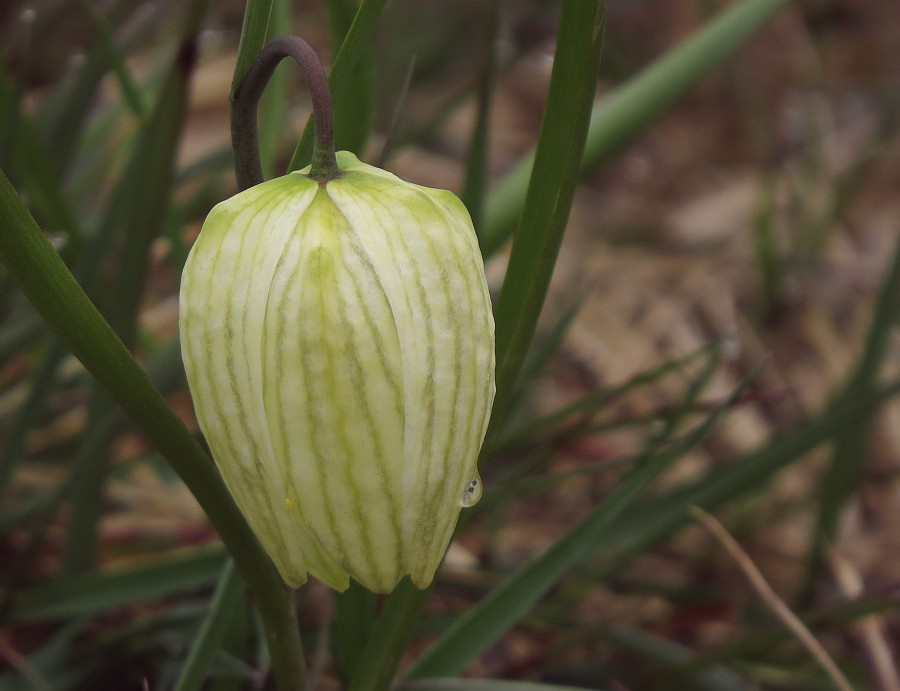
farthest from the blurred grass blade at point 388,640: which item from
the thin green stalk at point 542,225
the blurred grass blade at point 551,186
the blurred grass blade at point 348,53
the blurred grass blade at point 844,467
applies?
the blurred grass blade at point 844,467

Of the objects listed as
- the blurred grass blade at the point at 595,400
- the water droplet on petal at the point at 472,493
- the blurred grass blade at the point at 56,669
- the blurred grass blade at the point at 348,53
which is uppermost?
the blurred grass blade at the point at 348,53

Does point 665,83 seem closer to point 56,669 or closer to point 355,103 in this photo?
point 355,103

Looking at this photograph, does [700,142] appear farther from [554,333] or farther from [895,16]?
[554,333]

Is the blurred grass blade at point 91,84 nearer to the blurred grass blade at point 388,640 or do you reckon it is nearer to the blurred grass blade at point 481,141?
the blurred grass blade at point 481,141

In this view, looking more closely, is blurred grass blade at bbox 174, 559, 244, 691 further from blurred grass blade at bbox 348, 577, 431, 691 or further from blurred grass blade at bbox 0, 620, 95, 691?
blurred grass blade at bbox 0, 620, 95, 691

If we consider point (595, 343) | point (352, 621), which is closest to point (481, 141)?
point (352, 621)

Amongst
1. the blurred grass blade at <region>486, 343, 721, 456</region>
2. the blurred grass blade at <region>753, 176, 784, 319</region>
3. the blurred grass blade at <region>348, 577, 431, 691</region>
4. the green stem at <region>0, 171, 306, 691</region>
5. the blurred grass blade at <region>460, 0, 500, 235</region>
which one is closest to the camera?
the green stem at <region>0, 171, 306, 691</region>

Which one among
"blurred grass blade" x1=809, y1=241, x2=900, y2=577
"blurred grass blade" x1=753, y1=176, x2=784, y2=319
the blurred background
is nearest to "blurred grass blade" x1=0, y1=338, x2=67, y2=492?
the blurred background
